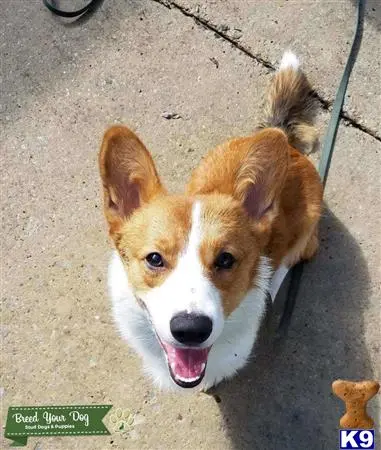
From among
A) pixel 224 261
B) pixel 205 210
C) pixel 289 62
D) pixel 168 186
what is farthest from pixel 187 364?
pixel 289 62

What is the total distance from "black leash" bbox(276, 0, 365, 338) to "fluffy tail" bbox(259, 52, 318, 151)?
107mm

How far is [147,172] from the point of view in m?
2.64

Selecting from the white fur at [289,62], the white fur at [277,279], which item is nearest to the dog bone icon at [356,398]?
the white fur at [277,279]

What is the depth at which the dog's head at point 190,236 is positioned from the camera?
233 cm

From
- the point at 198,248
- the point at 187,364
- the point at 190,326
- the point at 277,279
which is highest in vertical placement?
the point at 198,248

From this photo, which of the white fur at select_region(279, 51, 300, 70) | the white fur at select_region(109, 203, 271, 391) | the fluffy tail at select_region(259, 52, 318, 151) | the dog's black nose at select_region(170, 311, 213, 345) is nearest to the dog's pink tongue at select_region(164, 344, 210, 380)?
the white fur at select_region(109, 203, 271, 391)

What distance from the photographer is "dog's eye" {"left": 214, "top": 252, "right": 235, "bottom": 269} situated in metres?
2.45

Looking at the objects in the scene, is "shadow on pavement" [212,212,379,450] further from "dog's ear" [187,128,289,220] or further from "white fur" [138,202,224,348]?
"white fur" [138,202,224,348]

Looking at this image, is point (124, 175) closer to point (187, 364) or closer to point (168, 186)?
point (187, 364)

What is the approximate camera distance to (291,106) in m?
3.68

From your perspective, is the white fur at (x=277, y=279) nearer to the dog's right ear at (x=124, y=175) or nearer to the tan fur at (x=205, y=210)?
the tan fur at (x=205, y=210)

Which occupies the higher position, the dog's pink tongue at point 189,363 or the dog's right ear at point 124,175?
the dog's right ear at point 124,175

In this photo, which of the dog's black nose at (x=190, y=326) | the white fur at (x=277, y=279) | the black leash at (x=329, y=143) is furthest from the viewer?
the black leash at (x=329, y=143)

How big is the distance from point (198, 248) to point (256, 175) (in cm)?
48
